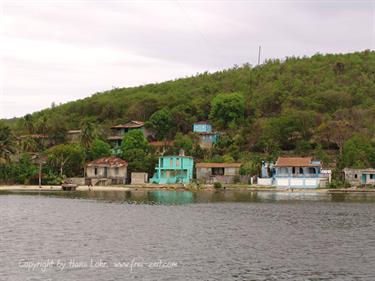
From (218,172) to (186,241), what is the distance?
54.2m

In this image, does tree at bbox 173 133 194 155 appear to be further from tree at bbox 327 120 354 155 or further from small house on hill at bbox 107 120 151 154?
tree at bbox 327 120 354 155

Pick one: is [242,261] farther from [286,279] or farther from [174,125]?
[174,125]

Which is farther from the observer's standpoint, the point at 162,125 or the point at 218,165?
the point at 162,125

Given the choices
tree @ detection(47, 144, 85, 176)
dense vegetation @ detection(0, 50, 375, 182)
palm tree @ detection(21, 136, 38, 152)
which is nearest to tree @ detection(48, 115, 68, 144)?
dense vegetation @ detection(0, 50, 375, 182)

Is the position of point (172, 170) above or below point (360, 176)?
above

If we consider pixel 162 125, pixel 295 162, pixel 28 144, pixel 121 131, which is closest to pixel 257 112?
pixel 162 125

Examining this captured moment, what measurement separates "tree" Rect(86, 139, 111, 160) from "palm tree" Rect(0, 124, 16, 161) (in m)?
12.2

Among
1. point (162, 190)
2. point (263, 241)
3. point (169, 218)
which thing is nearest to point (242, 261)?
point (263, 241)

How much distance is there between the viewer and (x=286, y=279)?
83.7 feet

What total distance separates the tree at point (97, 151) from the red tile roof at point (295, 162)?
29270mm

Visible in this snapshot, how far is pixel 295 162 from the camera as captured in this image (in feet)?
279

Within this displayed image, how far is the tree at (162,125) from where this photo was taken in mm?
109812

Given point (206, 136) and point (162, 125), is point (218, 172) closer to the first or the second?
point (206, 136)

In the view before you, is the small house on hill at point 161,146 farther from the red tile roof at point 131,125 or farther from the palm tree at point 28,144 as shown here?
the palm tree at point 28,144
